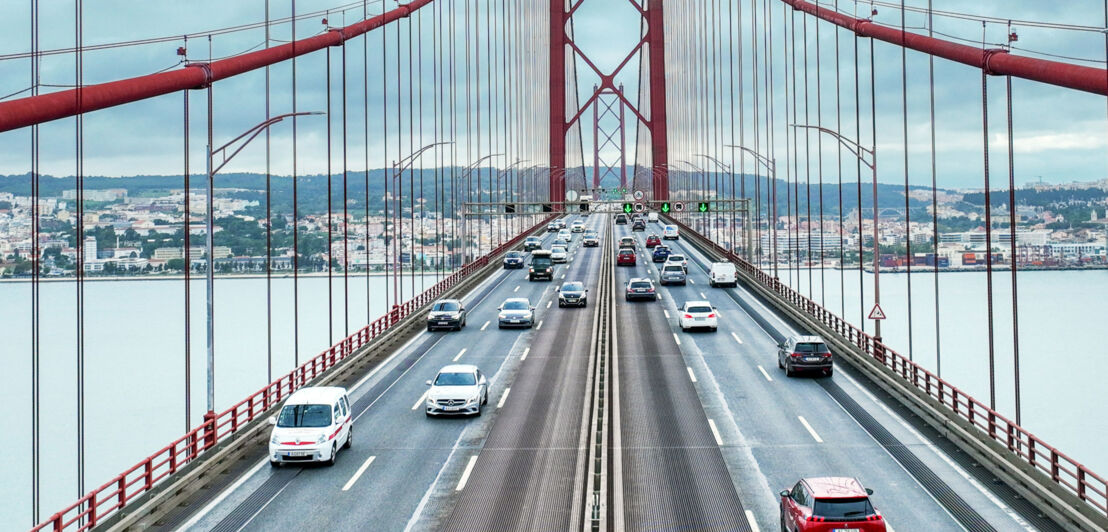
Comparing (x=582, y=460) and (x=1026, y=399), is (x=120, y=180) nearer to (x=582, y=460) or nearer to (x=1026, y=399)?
(x=582, y=460)

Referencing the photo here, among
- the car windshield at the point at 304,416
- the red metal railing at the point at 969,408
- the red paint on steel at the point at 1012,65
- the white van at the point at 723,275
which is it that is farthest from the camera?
the white van at the point at 723,275

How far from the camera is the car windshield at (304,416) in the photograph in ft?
75.9

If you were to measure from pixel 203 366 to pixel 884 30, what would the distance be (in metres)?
115

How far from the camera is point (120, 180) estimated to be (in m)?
72.9

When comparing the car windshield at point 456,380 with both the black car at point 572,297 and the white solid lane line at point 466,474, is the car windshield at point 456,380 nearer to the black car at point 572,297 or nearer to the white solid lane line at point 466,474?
the white solid lane line at point 466,474

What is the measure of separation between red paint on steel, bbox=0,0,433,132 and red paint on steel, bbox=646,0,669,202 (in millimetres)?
103355

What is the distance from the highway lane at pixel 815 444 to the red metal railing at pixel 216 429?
1188 centimetres

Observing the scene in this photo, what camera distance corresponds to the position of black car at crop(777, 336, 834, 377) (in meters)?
34.6

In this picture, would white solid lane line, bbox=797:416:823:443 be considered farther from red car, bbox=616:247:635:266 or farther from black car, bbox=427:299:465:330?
red car, bbox=616:247:635:266

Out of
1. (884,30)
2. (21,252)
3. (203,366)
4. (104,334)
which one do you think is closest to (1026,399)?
(884,30)

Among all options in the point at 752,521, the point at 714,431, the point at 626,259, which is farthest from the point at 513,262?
the point at 752,521

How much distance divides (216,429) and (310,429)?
336cm

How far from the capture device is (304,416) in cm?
2328

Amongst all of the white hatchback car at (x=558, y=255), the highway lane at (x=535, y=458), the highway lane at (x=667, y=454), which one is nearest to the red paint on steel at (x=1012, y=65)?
the highway lane at (x=667, y=454)
